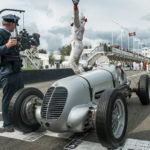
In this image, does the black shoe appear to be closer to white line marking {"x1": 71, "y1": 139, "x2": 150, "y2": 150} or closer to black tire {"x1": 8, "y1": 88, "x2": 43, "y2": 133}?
black tire {"x1": 8, "y1": 88, "x2": 43, "y2": 133}

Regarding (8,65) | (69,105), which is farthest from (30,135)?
(8,65)

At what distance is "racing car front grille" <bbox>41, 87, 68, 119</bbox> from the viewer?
2670mm

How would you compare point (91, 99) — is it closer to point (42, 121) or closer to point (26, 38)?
point (42, 121)

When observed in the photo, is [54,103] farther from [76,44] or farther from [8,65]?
[76,44]

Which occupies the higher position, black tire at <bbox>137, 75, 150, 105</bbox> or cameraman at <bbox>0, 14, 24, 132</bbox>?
cameraman at <bbox>0, 14, 24, 132</bbox>

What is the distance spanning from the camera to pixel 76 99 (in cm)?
282

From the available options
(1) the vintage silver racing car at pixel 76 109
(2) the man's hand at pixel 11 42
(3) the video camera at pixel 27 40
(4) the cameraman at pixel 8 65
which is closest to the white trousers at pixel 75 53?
(3) the video camera at pixel 27 40

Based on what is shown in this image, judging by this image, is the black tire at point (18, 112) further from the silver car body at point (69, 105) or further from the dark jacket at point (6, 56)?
the dark jacket at point (6, 56)

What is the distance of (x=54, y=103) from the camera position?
2742 mm

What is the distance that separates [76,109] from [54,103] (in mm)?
314

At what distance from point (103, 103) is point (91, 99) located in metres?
0.65

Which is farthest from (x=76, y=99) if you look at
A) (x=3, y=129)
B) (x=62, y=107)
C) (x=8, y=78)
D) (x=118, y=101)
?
(x=3, y=129)

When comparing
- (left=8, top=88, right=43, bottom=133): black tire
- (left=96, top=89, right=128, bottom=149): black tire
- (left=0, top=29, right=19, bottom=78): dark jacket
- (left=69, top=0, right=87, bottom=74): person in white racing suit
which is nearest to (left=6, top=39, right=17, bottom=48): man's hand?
(left=0, top=29, right=19, bottom=78): dark jacket

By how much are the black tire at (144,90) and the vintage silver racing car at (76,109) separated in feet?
5.81
